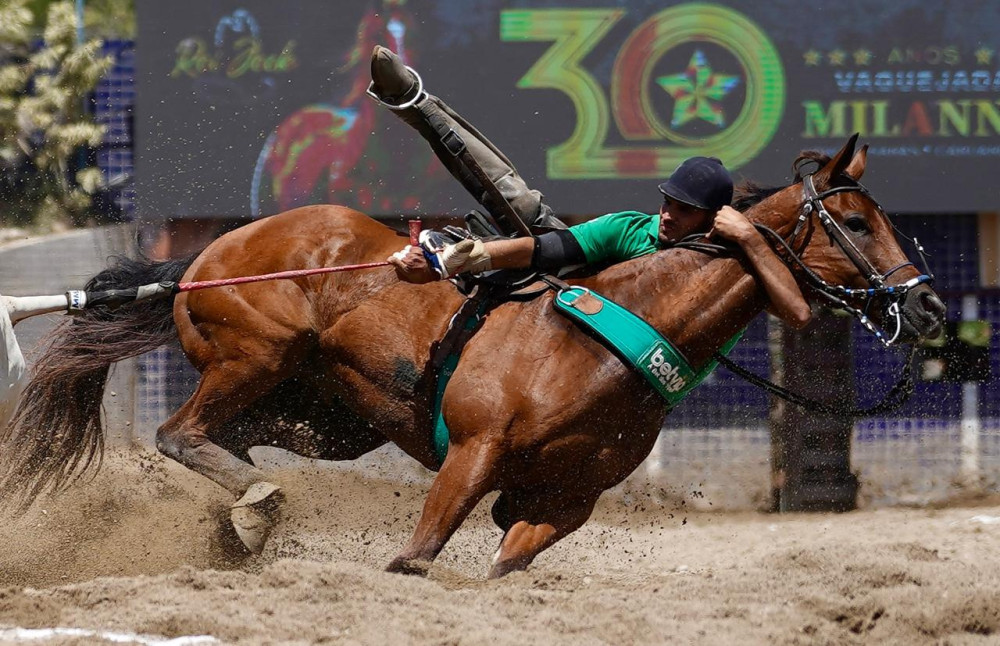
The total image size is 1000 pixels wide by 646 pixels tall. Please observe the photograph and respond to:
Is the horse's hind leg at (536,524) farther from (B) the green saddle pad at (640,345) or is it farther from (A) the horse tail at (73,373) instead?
(A) the horse tail at (73,373)

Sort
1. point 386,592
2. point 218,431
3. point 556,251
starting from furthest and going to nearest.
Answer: point 218,431 < point 556,251 < point 386,592

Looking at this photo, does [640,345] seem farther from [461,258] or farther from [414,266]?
[414,266]

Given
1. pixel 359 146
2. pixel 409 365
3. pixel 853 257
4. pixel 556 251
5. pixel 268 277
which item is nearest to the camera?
pixel 853 257

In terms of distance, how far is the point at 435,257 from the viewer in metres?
4.79

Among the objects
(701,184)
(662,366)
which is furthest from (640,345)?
(701,184)

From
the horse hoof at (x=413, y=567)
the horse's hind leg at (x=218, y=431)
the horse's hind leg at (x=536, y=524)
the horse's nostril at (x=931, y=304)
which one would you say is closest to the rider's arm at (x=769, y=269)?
the horse's nostril at (x=931, y=304)

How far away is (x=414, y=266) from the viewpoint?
4.88m

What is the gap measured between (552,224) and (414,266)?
0.69m

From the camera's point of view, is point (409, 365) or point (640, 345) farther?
point (409, 365)

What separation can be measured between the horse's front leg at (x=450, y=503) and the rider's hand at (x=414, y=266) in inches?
27.4

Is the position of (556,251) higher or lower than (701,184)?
lower

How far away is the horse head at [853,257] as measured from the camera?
438 cm

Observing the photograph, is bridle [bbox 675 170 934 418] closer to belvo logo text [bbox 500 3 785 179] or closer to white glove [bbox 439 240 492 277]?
white glove [bbox 439 240 492 277]

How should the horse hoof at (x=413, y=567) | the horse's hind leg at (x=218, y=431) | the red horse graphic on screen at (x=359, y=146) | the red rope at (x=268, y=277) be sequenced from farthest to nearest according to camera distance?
the red horse graphic on screen at (x=359, y=146)
the horse's hind leg at (x=218, y=431)
the red rope at (x=268, y=277)
the horse hoof at (x=413, y=567)
